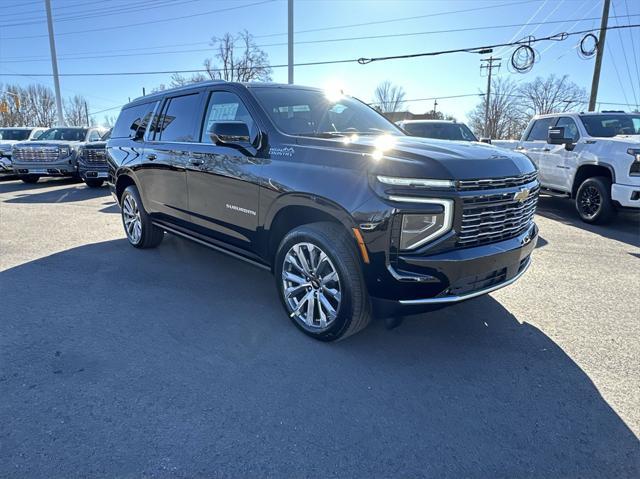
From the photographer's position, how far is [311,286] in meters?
3.21

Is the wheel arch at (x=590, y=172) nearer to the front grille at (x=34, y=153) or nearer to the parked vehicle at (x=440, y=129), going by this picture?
the parked vehicle at (x=440, y=129)

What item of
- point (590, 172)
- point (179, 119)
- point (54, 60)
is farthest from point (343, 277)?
point (54, 60)

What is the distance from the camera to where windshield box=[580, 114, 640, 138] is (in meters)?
7.91

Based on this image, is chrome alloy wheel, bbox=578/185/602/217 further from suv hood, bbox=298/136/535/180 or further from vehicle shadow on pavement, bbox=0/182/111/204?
vehicle shadow on pavement, bbox=0/182/111/204

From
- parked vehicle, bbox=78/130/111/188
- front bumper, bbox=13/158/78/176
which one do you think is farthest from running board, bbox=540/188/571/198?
front bumper, bbox=13/158/78/176

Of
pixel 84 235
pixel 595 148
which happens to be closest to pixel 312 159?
pixel 84 235

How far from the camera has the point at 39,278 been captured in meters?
4.59

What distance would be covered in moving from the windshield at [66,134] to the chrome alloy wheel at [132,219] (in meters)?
10.7

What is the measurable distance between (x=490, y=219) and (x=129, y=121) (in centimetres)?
498

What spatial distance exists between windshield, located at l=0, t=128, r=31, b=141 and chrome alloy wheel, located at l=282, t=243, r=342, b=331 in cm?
1853

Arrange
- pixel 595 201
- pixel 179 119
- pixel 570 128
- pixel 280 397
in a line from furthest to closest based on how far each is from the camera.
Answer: pixel 570 128
pixel 595 201
pixel 179 119
pixel 280 397

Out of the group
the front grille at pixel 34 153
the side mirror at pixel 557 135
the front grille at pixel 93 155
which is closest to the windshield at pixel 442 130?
the side mirror at pixel 557 135

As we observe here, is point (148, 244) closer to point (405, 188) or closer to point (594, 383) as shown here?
point (405, 188)

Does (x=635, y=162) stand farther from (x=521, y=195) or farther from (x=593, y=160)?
(x=521, y=195)
